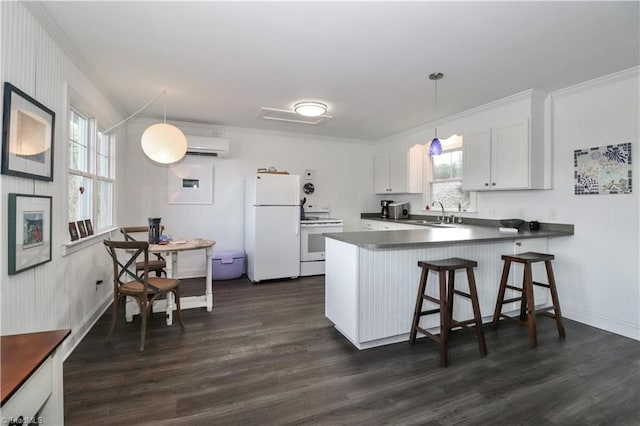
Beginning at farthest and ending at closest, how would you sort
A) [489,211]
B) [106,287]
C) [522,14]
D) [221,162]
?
1. [221,162]
2. [489,211]
3. [106,287]
4. [522,14]

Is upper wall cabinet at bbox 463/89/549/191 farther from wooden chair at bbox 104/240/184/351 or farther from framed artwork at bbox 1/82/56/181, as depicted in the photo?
framed artwork at bbox 1/82/56/181

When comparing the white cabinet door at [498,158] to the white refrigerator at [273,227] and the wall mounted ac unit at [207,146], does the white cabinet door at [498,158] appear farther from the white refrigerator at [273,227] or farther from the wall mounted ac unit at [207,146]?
the wall mounted ac unit at [207,146]

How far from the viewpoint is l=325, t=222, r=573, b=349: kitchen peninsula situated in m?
2.53

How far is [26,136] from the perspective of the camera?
1.90 meters

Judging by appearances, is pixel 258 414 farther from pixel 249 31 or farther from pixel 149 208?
pixel 149 208

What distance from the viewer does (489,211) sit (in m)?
4.12

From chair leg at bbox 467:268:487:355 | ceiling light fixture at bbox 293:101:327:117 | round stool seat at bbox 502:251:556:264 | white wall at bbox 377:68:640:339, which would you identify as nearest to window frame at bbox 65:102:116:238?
ceiling light fixture at bbox 293:101:327:117

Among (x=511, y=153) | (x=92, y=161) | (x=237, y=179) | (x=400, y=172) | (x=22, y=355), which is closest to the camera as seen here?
(x=22, y=355)

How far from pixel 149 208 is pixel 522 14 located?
4.84 meters

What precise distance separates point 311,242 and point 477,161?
2646 millimetres

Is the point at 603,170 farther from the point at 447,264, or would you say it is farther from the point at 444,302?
the point at 444,302

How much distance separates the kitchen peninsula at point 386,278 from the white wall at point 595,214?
0.66 meters

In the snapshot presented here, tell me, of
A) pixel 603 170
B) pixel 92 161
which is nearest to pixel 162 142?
pixel 92 161

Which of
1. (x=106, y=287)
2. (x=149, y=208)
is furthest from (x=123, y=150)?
(x=106, y=287)
